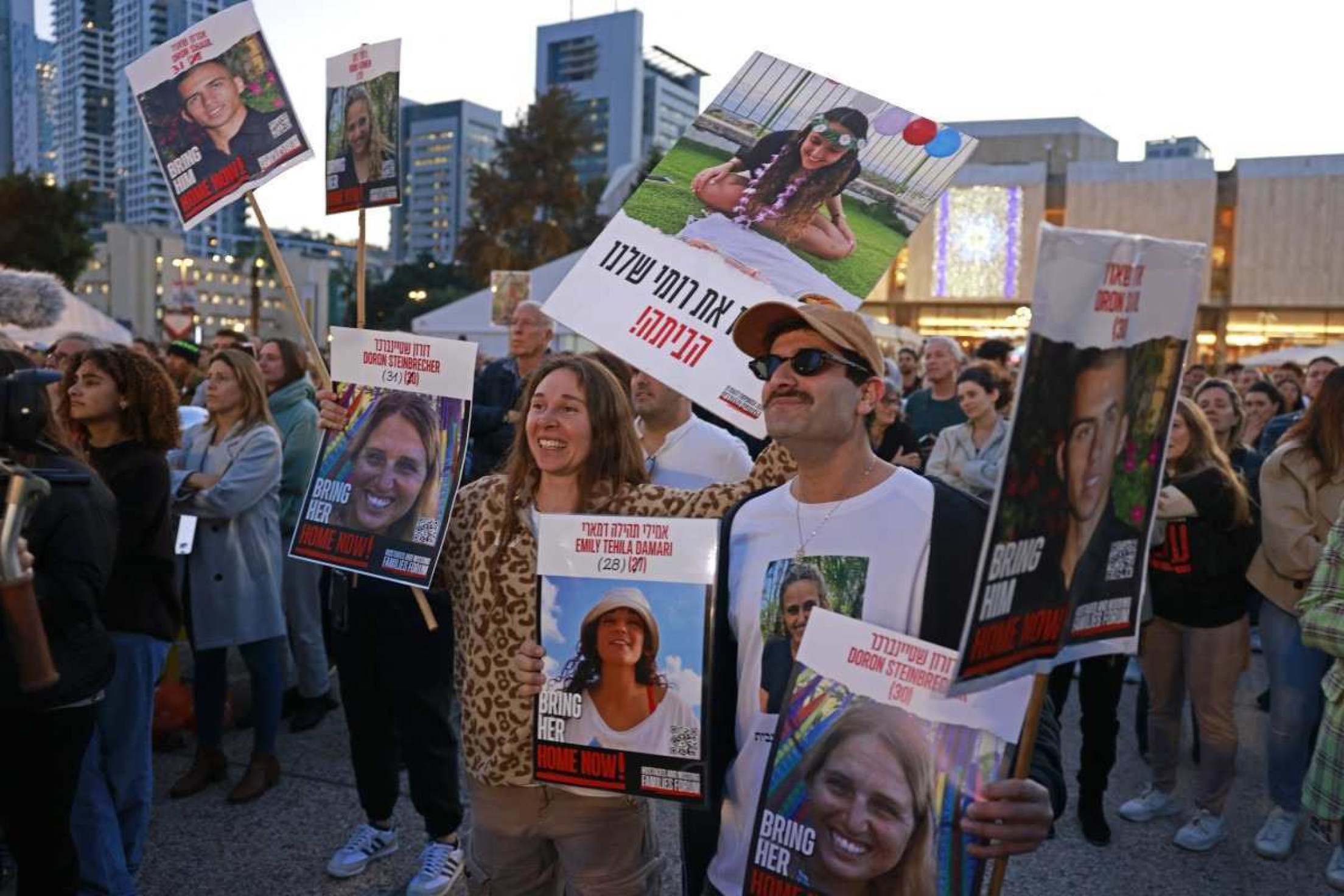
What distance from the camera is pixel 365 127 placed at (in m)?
3.69

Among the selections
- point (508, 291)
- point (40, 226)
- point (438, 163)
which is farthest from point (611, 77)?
point (508, 291)

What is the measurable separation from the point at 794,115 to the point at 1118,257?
1.74 meters

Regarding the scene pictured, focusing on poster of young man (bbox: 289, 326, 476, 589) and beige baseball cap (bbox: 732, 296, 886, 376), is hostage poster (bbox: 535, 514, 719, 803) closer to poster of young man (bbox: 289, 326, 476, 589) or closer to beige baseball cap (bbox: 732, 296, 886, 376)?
beige baseball cap (bbox: 732, 296, 886, 376)

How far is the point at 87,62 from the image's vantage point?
132625 mm

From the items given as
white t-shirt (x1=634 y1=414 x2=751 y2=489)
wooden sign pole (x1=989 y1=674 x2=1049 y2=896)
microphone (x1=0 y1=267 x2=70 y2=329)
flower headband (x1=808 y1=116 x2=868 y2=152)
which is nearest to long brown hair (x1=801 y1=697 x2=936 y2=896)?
wooden sign pole (x1=989 y1=674 x2=1049 y2=896)

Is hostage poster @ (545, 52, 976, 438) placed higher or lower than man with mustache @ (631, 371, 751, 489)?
higher

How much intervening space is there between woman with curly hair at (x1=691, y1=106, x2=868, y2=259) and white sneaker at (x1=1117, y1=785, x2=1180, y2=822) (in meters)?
3.30

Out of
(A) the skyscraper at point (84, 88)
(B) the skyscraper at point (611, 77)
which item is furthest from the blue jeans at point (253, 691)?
(B) the skyscraper at point (611, 77)

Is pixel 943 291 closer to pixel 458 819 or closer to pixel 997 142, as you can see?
pixel 997 142

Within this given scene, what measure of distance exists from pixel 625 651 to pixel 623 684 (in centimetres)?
7

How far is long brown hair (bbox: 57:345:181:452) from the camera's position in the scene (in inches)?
150

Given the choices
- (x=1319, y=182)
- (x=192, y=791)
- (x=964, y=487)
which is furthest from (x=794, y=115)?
(x=1319, y=182)

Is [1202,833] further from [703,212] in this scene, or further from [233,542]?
[233,542]

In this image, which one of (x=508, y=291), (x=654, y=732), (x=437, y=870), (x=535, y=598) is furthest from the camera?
(x=508, y=291)
